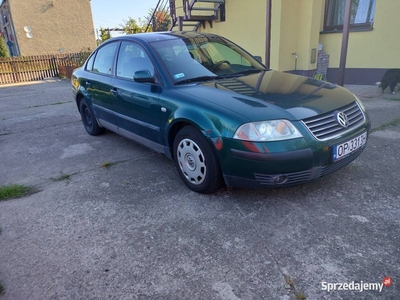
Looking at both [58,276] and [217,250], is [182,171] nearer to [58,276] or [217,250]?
[217,250]

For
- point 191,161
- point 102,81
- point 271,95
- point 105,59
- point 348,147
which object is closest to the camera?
point 348,147

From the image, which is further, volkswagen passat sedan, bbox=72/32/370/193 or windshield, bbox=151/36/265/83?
windshield, bbox=151/36/265/83

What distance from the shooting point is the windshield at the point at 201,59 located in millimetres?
3309

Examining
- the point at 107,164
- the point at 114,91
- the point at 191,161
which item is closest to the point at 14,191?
the point at 107,164

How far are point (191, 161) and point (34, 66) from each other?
1550 cm

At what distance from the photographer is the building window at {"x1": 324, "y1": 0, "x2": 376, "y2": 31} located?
7.92 meters

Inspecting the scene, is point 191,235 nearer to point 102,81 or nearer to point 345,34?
point 102,81

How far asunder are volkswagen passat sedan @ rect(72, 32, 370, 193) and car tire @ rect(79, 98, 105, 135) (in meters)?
0.91

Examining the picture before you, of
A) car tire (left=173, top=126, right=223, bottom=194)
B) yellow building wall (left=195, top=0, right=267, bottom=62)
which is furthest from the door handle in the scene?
yellow building wall (left=195, top=0, right=267, bottom=62)

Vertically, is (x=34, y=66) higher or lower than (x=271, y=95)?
lower

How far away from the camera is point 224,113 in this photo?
2.57 metres

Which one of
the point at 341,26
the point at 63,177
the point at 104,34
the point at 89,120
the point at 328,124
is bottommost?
the point at 63,177

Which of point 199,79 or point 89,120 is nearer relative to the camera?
point 199,79

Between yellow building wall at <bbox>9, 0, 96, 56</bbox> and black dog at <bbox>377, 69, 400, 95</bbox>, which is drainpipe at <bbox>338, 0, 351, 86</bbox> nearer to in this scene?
black dog at <bbox>377, 69, 400, 95</bbox>
